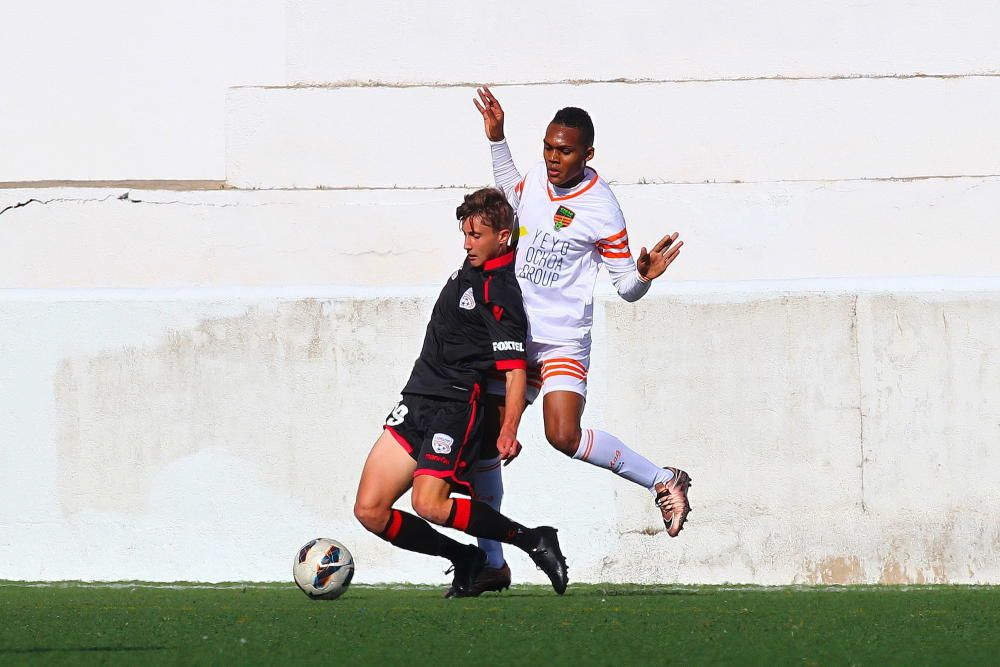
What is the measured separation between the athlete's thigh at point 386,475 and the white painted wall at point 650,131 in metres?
2.86

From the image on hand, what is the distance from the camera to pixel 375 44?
9.36 m

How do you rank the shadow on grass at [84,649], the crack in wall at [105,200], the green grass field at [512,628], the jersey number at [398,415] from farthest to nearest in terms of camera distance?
the crack in wall at [105,200]
the jersey number at [398,415]
the shadow on grass at [84,649]
the green grass field at [512,628]

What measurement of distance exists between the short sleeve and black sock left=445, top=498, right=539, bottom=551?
1.93 ft

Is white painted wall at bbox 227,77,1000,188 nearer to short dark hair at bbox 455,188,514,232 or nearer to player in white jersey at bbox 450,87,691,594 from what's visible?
player in white jersey at bbox 450,87,691,594

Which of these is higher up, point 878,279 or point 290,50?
point 290,50

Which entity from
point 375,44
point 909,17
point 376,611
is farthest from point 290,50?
point 376,611

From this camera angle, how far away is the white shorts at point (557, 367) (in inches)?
263

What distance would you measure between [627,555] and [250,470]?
1.92 m

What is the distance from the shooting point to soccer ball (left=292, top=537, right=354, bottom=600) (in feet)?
21.9

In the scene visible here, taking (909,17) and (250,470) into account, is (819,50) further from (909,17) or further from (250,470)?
(250,470)

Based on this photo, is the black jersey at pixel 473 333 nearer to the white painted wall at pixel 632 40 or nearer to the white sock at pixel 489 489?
the white sock at pixel 489 489

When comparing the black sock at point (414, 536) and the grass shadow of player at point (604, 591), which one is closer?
the black sock at point (414, 536)

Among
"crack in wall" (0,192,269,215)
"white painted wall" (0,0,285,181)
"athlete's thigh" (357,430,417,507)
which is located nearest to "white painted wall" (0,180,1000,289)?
"crack in wall" (0,192,269,215)

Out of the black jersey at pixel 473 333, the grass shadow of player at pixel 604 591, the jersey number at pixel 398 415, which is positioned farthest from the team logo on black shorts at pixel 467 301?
the grass shadow of player at pixel 604 591
